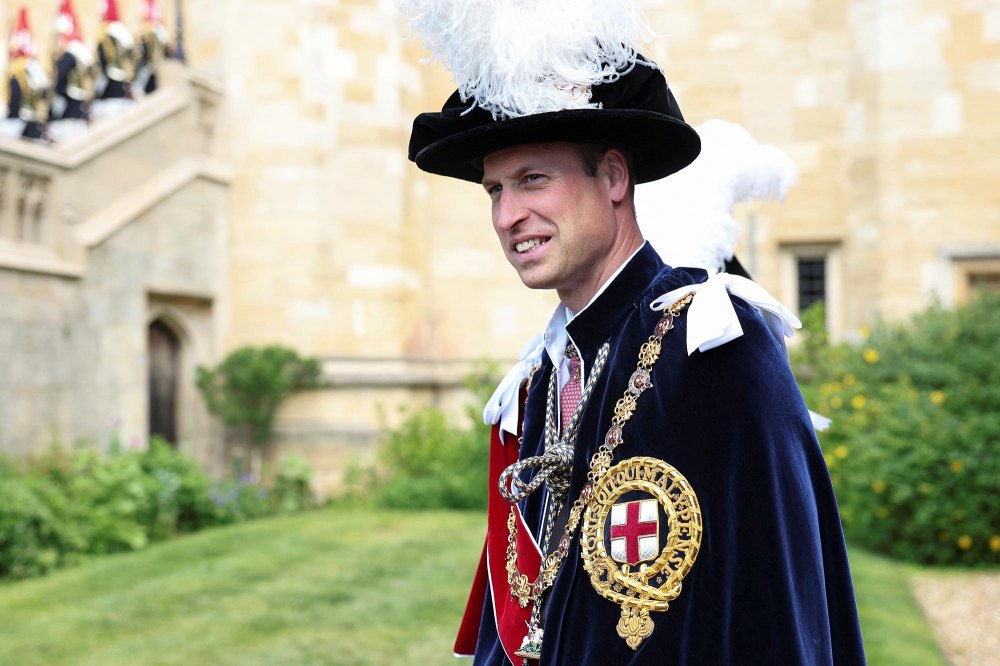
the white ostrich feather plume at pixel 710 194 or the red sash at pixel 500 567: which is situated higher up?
the white ostrich feather plume at pixel 710 194

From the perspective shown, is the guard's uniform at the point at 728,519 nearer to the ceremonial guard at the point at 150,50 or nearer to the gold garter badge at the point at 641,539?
the gold garter badge at the point at 641,539

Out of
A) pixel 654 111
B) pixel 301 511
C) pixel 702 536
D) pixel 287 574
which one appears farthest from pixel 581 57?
pixel 301 511

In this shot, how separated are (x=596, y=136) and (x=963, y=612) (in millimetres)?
6201

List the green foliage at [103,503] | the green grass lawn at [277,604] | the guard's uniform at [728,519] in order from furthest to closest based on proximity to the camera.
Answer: the green foliage at [103,503] → the green grass lawn at [277,604] → the guard's uniform at [728,519]

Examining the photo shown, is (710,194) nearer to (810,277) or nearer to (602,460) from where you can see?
(602,460)

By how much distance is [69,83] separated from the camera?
1261 cm

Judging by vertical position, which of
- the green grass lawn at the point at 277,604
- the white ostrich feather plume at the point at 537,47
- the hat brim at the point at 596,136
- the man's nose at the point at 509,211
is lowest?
the green grass lawn at the point at 277,604

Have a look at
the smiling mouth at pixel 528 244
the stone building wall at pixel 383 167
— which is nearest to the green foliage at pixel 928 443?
the stone building wall at pixel 383 167

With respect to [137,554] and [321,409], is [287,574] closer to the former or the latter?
[137,554]

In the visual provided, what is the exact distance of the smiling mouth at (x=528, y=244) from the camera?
2.14 metres

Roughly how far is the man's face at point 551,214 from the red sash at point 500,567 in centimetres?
56

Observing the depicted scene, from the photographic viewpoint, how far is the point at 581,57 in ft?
6.90

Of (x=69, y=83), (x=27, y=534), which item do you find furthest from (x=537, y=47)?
(x=69, y=83)

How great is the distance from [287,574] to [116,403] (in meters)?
3.90
